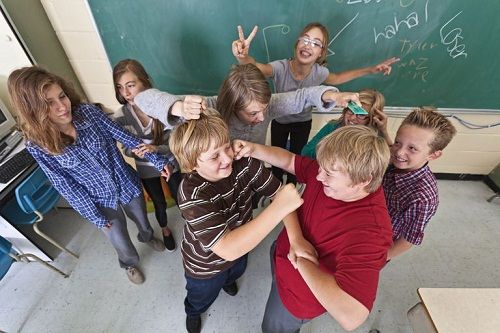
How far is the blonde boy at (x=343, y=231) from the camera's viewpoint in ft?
2.58

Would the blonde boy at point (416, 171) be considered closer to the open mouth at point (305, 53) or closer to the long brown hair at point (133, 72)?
the open mouth at point (305, 53)

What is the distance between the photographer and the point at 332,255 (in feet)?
3.10

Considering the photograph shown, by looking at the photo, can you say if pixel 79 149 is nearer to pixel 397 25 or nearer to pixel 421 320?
pixel 421 320

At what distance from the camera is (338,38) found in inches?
74.1

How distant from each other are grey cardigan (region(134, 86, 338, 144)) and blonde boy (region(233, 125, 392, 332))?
31 cm

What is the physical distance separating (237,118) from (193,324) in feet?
4.44

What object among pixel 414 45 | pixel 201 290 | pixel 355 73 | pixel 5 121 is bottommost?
pixel 201 290

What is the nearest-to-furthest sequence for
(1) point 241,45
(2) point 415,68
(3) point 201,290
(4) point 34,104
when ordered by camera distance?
(4) point 34,104, (3) point 201,290, (1) point 241,45, (2) point 415,68

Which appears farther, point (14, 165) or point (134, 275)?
point (134, 275)

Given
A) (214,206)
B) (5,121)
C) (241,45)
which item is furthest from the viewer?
(5,121)

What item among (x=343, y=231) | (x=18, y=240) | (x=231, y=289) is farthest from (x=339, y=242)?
(x=18, y=240)

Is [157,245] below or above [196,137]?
below

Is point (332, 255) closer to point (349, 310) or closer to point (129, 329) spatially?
point (349, 310)

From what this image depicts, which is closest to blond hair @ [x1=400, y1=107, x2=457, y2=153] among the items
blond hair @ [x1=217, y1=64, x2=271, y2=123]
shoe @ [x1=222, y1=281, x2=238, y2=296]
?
blond hair @ [x1=217, y1=64, x2=271, y2=123]
